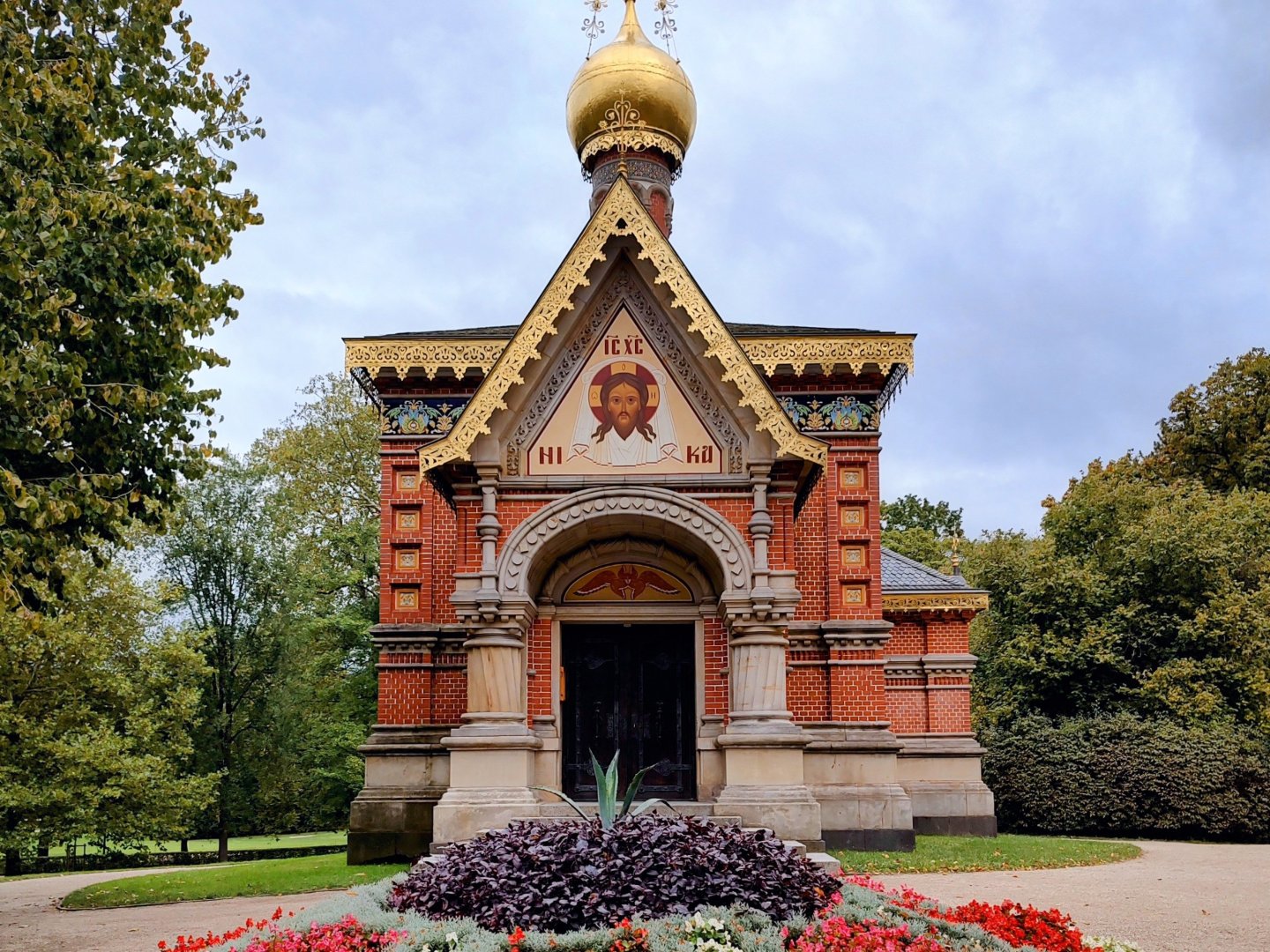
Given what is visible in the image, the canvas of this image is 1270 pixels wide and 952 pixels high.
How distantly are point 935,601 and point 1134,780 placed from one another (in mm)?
6673

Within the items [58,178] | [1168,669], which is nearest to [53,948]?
[58,178]

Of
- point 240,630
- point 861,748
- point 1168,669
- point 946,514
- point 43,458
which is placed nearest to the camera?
point 43,458

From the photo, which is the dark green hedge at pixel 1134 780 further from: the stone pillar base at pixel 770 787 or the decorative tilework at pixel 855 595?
the stone pillar base at pixel 770 787

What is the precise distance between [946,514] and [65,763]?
39.4 m

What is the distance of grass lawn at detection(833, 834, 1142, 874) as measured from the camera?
15000 mm

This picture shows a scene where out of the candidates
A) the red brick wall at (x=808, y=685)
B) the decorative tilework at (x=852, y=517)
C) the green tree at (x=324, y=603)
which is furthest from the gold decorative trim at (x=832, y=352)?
the green tree at (x=324, y=603)

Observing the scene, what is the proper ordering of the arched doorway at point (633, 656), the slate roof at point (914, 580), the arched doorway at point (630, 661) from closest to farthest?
the arched doorway at point (633, 656)
the arched doorway at point (630, 661)
the slate roof at point (914, 580)

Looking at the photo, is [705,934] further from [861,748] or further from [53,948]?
[861,748]

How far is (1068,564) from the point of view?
2773cm

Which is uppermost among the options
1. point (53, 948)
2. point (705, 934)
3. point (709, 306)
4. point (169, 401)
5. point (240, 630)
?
point (709, 306)

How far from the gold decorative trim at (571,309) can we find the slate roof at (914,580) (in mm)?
7551

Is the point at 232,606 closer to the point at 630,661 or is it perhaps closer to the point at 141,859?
the point at 141,859

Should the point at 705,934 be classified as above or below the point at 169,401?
below

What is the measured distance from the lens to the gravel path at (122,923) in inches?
444
